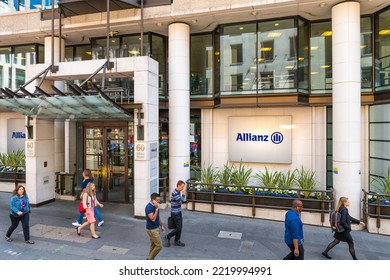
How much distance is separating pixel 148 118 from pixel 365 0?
8931mm

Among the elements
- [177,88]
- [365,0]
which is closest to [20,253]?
[177,88]

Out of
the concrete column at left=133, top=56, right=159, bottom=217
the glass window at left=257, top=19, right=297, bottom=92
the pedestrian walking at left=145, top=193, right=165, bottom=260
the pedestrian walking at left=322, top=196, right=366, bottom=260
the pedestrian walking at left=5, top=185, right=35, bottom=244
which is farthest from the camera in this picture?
the glass window at left=257, top=19, right=297, bottom=92

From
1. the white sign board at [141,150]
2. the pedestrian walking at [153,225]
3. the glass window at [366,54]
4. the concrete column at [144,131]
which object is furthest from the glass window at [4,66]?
the glass window at [366,54]

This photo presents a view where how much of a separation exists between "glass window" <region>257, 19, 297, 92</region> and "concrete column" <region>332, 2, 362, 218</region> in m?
A: 1.84

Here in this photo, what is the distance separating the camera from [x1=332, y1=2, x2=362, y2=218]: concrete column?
10.1 m

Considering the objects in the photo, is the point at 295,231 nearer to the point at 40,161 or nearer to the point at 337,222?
the point at 337,222

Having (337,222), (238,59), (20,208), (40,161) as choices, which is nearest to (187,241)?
(337,222)

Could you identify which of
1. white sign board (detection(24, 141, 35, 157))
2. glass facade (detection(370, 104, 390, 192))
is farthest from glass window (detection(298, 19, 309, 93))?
white sign board (detection(24, 141, 35, 157))

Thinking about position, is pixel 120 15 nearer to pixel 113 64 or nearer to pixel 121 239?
pixel 113 64

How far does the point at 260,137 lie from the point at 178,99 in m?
4.09

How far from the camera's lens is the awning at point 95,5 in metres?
11.6

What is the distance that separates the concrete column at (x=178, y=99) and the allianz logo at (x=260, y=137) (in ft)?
8.56

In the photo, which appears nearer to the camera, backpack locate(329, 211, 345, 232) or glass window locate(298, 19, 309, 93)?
backpack locate(329, 211, 345, 232)

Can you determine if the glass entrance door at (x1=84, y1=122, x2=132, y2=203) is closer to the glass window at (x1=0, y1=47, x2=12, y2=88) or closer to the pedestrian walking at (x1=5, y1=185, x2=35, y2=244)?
the pedestrian walking at (x1=5, y1=185, x2=35, y2=244)
